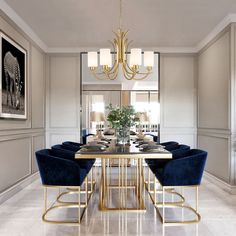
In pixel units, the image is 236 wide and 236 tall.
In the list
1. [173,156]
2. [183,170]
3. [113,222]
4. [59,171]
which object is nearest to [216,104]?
[173,156]

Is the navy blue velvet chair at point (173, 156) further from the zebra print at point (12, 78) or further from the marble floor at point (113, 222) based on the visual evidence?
the zebra print at point (12, 78)

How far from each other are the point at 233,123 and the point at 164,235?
2.17 meters

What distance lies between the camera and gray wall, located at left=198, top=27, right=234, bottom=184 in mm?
4031

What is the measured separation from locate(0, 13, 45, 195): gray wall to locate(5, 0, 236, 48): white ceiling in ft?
1.08

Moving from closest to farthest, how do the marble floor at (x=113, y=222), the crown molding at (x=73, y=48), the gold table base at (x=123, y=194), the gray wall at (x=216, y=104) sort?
the marble floor at (x=113, y=222), the gold table base at (x=123, y=194), the crown molding at (x=73, y=48), the gray wall at (x=216, y=104)

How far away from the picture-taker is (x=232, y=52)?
3908 millimetres

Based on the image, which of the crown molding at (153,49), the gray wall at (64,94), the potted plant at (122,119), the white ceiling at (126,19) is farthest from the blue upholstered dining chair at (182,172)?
the crown molding at (153,49)

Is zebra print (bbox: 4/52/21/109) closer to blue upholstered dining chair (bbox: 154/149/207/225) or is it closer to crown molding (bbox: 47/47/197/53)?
crown molding (bbox: 47/47/197/53)

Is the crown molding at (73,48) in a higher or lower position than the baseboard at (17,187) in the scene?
higher

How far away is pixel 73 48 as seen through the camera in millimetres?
5527

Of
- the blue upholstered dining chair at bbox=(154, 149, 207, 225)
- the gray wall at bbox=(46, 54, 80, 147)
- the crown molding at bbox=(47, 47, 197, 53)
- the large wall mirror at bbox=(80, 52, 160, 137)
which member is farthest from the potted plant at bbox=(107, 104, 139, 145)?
the crown molding at bbox=(47, 47, 197, 53)

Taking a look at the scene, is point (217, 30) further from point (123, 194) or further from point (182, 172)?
point (123, 194)

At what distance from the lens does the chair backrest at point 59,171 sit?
2680 mm

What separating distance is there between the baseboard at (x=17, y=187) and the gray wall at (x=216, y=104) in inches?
124
